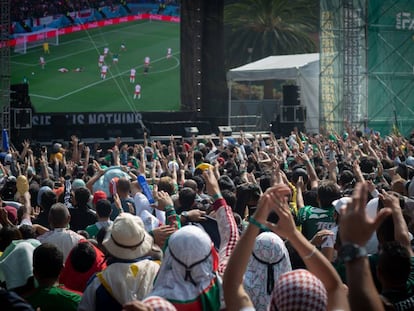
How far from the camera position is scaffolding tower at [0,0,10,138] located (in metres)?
22.0

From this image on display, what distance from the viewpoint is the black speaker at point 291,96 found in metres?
28.0

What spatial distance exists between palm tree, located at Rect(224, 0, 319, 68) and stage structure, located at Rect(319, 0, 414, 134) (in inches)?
622

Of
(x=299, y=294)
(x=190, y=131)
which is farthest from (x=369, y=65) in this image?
(x=299, y=294)

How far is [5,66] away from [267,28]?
24.5 m

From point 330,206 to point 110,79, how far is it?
1965cm

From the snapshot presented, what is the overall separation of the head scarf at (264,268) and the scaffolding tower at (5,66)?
1814 cm

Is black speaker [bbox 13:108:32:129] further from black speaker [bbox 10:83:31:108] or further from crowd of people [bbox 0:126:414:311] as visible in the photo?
crowd of people [bbox 0:126:414:311]

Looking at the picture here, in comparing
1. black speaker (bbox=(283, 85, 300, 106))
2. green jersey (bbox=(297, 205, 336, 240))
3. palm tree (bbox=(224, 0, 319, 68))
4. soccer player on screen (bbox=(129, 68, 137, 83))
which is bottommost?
green jersey (bbox=(297, 205, 336, 240))

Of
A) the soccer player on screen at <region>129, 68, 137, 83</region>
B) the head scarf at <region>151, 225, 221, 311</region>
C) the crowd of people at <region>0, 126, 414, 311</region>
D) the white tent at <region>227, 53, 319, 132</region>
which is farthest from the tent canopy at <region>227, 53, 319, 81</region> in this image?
the head scarf at <region>151, 225, 221, 311</region>

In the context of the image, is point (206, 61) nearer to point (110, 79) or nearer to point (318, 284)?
point (110, 79)

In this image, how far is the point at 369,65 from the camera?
27844 mm

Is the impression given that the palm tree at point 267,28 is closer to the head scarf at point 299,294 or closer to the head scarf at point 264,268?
the head scarf at point 264,268

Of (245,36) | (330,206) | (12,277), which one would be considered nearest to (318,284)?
(12,277)

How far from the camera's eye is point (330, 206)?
6840 mm
